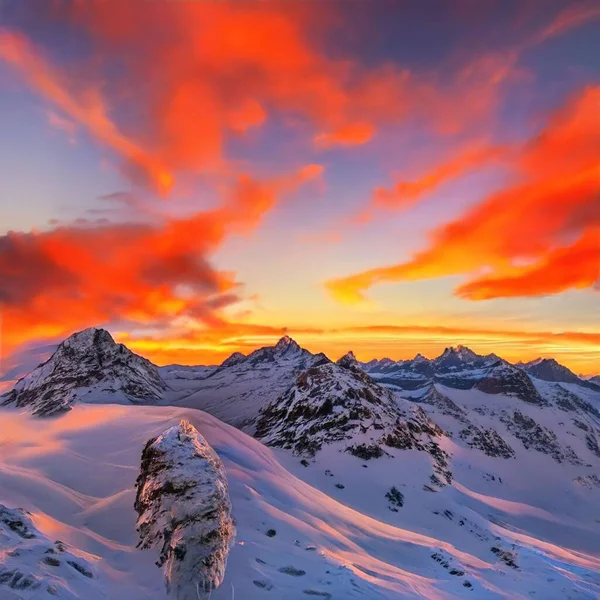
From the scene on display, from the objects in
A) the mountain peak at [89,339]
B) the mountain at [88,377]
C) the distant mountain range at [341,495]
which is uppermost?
the mountain peak at [89,339]

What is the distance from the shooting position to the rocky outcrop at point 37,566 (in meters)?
16.3

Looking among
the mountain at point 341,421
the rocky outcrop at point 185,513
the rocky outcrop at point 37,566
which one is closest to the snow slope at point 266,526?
the rocky outcrop at point 37,566

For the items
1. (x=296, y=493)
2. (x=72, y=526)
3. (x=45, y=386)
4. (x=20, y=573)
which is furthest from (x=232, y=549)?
(x=45, y=386)

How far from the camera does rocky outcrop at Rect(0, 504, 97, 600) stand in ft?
53.6

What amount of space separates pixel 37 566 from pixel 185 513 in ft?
20.6

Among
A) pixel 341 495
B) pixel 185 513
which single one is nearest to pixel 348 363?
pixel 341 495

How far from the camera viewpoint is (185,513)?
856 inches

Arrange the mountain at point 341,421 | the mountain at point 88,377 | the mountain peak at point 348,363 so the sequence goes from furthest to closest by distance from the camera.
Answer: the mountain at point 88,377
the mountain peak at point 348,363
the mountain at point 341,421

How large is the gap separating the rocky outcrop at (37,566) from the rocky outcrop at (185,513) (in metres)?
3.27

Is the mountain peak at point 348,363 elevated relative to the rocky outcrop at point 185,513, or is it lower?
elevated

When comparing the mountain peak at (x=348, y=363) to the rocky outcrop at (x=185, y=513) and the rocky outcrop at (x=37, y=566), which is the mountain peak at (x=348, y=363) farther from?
the rocky outcrop at (x=37, y=566)

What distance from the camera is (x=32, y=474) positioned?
91.2 feet

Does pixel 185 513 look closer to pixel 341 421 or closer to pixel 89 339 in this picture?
pixel 341 421

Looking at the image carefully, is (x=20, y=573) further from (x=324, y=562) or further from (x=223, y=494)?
(x=324, y=562)
